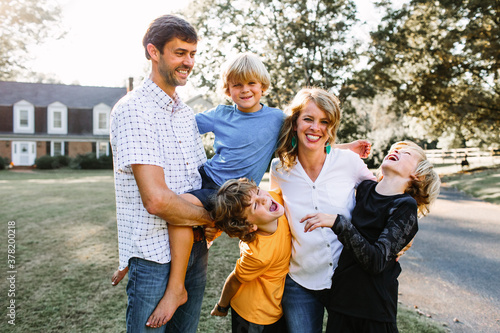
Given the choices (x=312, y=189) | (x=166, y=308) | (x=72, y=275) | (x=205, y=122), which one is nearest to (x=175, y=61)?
(x=205, y=122)

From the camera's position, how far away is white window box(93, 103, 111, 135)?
35.8 meters

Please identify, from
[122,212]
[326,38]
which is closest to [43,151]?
[326,38]

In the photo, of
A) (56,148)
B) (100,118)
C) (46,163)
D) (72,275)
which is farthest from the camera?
(100,118)

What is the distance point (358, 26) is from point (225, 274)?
17573mm

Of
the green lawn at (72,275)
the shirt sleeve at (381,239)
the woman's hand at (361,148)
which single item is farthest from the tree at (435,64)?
the shirt sleeve at (381,239)

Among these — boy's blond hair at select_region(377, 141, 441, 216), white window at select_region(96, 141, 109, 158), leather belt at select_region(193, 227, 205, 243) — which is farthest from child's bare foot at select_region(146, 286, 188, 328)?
white window at select_region(96, 141, 109, 158)

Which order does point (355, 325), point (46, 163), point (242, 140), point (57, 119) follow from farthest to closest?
point (57, 119), point (46, 163), point (242, 140), point (355, 325)

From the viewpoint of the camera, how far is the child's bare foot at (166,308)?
2189 millimetres

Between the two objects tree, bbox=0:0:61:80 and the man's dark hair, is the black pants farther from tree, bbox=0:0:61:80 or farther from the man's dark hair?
tree, bbox=0:0:61:80

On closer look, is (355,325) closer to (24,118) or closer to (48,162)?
(48,162)

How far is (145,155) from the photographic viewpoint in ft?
6.81

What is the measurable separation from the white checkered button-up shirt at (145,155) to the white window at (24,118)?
3789 cm

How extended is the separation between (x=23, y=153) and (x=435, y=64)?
33333 mm

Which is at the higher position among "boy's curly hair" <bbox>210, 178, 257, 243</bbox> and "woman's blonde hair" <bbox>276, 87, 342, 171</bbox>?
"woman's blonde hair" <bbox>276, 87, 342, 171</bbox>
